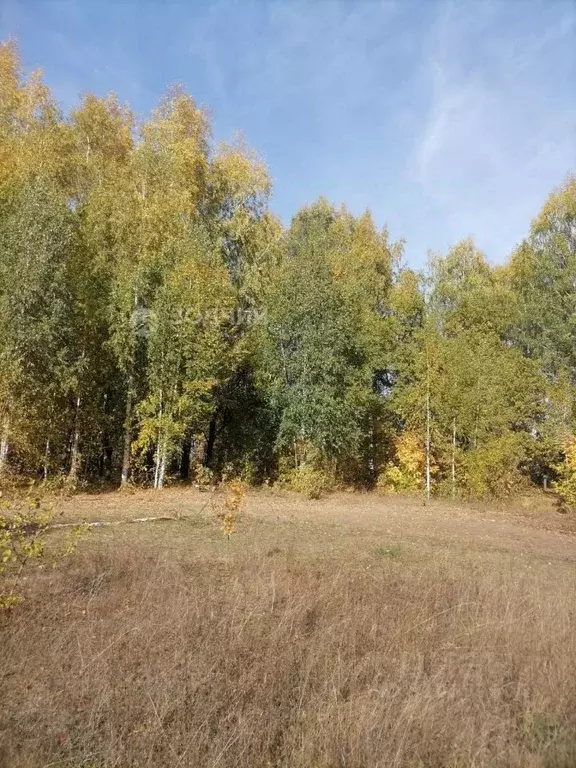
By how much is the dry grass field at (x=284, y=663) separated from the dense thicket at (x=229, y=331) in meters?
11.4

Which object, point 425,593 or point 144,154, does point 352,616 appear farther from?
point 144,154

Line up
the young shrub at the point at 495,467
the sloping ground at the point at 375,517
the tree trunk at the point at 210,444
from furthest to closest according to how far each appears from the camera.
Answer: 1. the tree trunk at the point at 210,444
2. the young shrub at the point at 495,467
3. the sloping ground at the point at 375,517

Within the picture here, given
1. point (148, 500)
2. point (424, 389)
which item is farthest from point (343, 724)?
point (424, 389)

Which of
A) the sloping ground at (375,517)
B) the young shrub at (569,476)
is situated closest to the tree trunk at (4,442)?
the sloping ground at (375,517)

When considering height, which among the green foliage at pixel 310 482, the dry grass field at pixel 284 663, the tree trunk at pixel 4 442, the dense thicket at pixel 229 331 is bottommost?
the dry grass field at pixel 284 663

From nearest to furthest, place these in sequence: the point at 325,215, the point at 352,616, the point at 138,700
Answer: the point at 138,700 → the point at 352,616 → the point at 325,215

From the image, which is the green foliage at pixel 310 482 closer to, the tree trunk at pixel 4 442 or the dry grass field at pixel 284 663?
the tree trunk at pixel 4 442

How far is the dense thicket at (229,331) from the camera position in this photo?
64.0 feet

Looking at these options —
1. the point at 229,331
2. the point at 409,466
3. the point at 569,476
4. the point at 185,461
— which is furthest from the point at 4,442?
the point at 569,476

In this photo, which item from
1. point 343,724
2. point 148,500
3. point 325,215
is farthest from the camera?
point 325,215

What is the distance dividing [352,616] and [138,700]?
9.57 feet

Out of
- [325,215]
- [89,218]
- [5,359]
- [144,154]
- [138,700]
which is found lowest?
[138,700]

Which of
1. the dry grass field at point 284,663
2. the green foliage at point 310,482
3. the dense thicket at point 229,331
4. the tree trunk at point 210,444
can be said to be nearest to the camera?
the dry grass field at point 284,663

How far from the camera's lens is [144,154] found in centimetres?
2300
